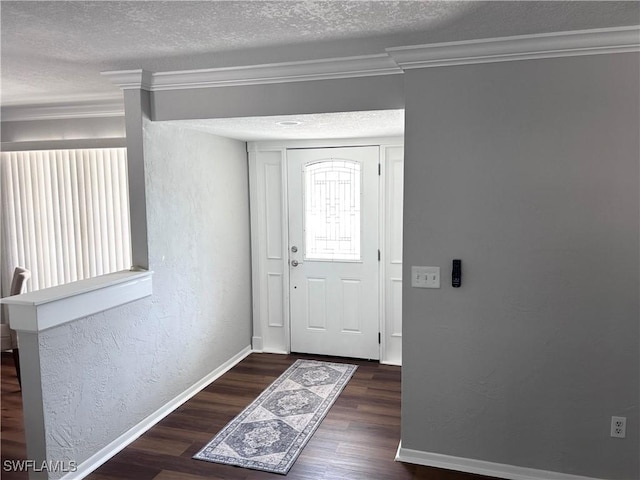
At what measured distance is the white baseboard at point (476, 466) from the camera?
8.40 feet

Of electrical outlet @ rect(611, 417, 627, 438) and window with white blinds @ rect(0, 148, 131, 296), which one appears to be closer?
electrical outlet @ rect(611, 417, 627, 438)

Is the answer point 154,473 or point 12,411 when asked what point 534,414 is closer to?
point 154,473

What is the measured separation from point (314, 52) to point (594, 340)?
2.08m

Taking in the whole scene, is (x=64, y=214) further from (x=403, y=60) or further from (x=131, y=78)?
(x=403, y=60)

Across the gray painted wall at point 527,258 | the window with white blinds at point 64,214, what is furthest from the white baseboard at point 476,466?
the window with white blinds at point 64,214

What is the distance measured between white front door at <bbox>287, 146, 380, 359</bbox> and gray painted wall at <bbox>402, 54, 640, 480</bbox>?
5.17 feet

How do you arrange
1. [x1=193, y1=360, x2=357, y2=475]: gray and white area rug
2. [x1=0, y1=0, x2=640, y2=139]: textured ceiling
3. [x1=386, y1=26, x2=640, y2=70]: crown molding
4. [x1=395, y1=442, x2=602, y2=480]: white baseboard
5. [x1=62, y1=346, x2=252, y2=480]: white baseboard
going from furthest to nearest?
[x1=193, y1=360, x2=357, y2=475]: gray and white area rug < [x1=62, y1=346, x2=252, y2=480]: white baseboard < [x1=395, y1=442, x2=602, y2=480]: white baseboard < [x1=386, y1=26, x2=640, y2=70]: crown molding < [x1=0, y1=0, x2=640, y2=139]: textured ceiling

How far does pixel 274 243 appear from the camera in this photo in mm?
4543

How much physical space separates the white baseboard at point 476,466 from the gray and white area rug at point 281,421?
0.66 m

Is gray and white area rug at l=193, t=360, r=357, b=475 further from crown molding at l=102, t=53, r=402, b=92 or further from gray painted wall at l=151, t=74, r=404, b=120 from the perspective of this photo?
crown molding at l=102, t=53, r=402, b=92

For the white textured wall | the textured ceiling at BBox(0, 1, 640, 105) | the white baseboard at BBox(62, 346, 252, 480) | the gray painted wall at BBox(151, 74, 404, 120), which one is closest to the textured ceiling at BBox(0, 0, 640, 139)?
the textured ceiling at BBox(0, 1, 640, 105)

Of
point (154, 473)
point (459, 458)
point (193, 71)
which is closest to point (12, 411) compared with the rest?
point (154, 473)

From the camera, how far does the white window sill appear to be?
235cm

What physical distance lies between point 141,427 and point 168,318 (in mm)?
730
